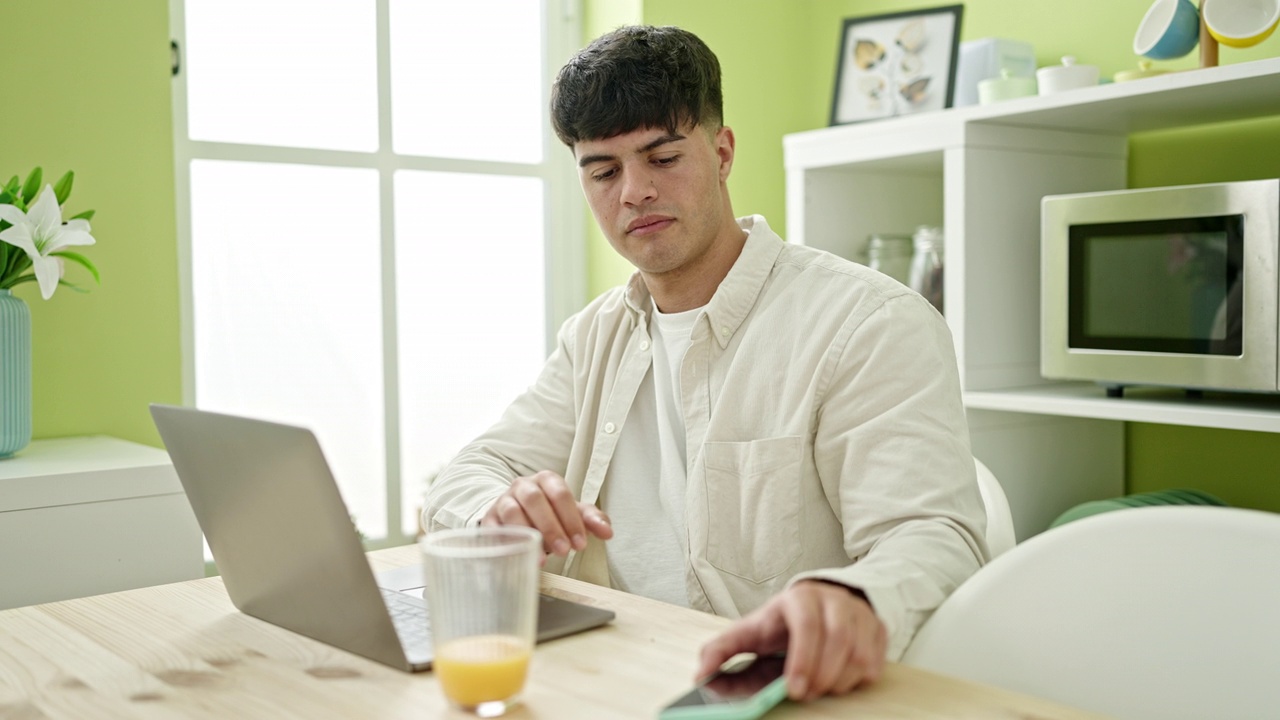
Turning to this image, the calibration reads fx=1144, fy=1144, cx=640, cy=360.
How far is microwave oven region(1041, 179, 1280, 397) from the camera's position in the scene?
1.72m

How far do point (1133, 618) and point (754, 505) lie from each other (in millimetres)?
445

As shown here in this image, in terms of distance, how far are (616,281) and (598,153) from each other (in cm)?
149

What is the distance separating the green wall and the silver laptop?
3.78ft

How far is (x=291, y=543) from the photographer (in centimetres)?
90

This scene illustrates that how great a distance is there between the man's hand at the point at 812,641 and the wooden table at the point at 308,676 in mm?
16

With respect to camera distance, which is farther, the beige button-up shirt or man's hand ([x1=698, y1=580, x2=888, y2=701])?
the beige button-up shirt

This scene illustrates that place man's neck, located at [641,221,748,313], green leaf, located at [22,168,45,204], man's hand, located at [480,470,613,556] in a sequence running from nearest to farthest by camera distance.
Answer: man's hand, located at [480,470,613,556]
man's neck, located at [641,221,748,313]
green leaf, located at [22,168,45,204]

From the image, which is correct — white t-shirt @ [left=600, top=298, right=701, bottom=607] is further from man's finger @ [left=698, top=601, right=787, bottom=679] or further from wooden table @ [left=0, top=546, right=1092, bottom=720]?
man's finger @ [left=698, top=601, right=787, bottom=679]

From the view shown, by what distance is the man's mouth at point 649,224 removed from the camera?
53.7 inches

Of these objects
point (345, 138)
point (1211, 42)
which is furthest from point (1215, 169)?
point (345, 138)

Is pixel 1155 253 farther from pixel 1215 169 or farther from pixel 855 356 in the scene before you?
pixel 855 356

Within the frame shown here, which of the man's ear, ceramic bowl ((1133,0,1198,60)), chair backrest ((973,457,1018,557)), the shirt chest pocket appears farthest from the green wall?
ceramic bowl ((1133,0,1198,60))

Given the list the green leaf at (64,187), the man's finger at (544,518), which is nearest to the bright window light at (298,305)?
the green leaf at (64,187)

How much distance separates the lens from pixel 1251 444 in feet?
7.04
